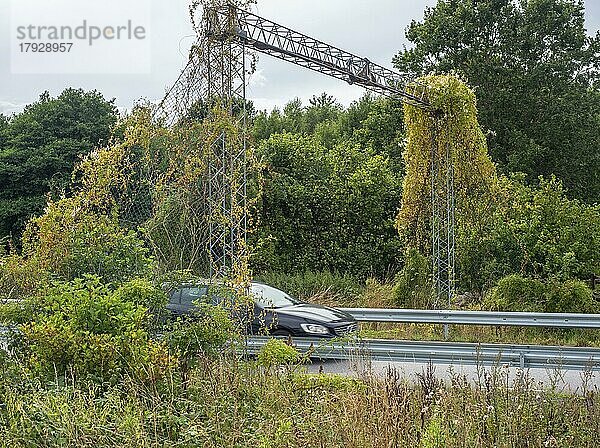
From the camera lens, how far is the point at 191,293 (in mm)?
8648

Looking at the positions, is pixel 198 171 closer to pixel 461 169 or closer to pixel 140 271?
pixel 140 271

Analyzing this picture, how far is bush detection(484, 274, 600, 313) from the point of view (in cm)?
1493

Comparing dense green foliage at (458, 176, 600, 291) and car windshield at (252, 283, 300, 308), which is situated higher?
dense green foliage at (458, 176, 600, 291)

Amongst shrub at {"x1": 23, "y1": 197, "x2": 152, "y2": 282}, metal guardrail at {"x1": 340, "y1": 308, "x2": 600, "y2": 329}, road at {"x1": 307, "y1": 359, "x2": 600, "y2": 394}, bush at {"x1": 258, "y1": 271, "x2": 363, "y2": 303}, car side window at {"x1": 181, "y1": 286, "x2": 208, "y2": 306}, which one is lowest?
road at {"x1": 307, "y1": 359, "x2": 600, "y2": 394}

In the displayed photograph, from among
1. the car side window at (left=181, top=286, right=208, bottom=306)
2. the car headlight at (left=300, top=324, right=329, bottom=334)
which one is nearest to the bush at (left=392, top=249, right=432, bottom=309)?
the car headlight at (left=300, top=324, right=329, bottom=334)

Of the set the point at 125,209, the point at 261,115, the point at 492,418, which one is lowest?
the point at 492,418

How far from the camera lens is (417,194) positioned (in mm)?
15852

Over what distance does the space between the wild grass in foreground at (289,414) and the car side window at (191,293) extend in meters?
1.44

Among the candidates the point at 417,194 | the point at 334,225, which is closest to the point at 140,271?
the point at 417,194

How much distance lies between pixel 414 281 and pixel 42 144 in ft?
78.4

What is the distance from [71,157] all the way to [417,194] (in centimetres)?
2234

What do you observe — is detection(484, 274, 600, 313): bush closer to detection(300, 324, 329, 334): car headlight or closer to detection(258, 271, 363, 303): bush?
detection(258, 271, 363, 303): bush

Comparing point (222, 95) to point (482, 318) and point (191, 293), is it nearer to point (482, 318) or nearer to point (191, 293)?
point (191, 293)

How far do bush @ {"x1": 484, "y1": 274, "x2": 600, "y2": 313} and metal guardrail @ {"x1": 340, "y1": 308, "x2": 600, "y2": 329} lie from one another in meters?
3.17
